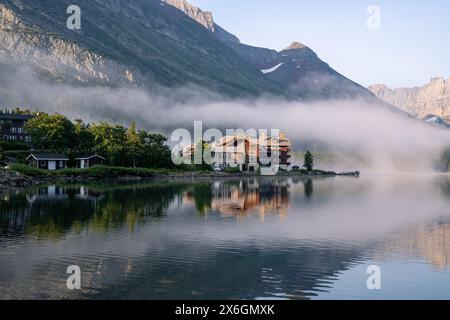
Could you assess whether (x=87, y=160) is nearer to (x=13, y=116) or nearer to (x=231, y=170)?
(x=13, y=116)

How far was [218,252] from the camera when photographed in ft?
111

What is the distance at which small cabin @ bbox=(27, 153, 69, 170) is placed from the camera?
132125mm

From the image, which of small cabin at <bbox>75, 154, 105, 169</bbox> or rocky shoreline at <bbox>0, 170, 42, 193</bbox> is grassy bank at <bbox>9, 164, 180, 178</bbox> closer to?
rocky shoreline at <bbox>0, 170, 42, 193</bbox>

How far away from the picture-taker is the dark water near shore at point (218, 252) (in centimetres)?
2539

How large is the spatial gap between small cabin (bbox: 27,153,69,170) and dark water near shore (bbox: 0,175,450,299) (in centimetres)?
7582

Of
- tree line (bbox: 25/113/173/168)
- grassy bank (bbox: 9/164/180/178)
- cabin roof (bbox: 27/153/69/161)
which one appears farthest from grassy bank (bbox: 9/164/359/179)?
cabin roof (bbox: 27/153/69/161)

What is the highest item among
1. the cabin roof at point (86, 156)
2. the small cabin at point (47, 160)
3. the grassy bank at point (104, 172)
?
the cabin roof at point (86, 156)

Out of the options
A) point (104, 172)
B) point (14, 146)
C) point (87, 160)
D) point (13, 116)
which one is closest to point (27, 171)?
point (104, 172)

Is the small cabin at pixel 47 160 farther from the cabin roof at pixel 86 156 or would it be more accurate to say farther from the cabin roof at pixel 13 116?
Result: the cabin roof at pixel 13 116

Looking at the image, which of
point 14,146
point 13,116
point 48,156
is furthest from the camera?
point 13,116

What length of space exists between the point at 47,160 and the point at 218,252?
11014cm

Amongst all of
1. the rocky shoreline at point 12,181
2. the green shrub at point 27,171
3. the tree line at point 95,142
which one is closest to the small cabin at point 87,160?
the tree line at point 95,142

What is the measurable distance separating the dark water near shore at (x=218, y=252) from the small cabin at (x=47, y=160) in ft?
A: 249
